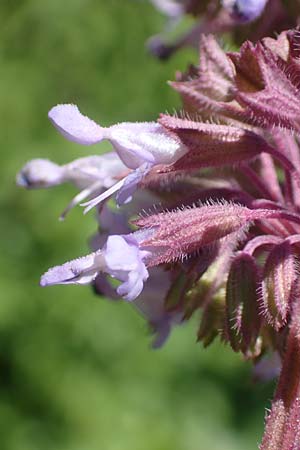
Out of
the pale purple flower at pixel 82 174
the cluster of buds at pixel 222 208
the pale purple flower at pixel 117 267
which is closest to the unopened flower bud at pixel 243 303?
the cluster of buds at pixel 222 208

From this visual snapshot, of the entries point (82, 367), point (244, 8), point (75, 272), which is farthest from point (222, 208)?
point (82, 367)

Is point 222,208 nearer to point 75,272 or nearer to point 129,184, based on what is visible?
point 129,184

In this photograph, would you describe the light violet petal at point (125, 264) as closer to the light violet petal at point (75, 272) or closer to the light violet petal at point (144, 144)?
the light violet petal at point (75, 272)

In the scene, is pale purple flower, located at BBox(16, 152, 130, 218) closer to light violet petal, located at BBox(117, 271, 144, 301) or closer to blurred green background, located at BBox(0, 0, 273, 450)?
light violet petal, located at BBox(117, 271, 144, 301)

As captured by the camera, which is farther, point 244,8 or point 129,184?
point 244,8

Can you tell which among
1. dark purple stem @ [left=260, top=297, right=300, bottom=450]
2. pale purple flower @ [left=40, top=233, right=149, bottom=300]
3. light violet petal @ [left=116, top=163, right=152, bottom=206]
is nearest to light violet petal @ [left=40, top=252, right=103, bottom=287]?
pale purple flower @ [left=40, top=233, right=149, bottom=300]
